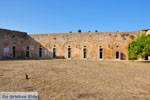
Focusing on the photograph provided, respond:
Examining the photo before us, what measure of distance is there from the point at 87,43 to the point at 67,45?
163 inches

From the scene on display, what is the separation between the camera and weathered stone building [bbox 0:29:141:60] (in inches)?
844

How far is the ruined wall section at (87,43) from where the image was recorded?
69.7 ft

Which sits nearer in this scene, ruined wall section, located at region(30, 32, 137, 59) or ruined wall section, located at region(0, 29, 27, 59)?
ruined wall section, located at region(30, 32, 137, 59)

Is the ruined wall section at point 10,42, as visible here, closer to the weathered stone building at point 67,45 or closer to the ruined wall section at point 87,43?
the weathered stone building at point 67,45

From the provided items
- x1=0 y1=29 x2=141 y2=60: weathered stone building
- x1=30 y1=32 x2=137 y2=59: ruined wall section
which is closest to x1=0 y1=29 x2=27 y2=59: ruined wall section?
x1=0 y1=29 x2=141 y2=60: weathered stone building

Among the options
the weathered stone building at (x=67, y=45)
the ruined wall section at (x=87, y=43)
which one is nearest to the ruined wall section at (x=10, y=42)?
the weathered stone building at (x=67, y=45)

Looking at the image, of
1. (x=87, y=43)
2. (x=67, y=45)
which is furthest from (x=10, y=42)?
(x=87, y=43)

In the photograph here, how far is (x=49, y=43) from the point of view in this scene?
81.4 feet

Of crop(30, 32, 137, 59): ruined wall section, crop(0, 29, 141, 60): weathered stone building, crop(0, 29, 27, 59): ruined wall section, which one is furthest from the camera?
crop(0, 29, 27, 59): ruined wall section

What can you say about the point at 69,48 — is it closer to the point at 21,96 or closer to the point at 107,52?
the point at 107,52

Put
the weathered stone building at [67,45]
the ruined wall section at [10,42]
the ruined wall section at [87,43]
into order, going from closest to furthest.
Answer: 1. the ruined wall section at [87,43]
2. the weathered stone building at [67,45]
3. the ruined wall section at [10,42]

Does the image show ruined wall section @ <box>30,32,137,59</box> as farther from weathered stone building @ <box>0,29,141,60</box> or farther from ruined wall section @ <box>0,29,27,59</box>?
ruined wall section @ <box>0,29,27,59</box>

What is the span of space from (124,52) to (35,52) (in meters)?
18.2

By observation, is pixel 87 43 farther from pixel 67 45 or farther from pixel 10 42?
pixel 10 42
